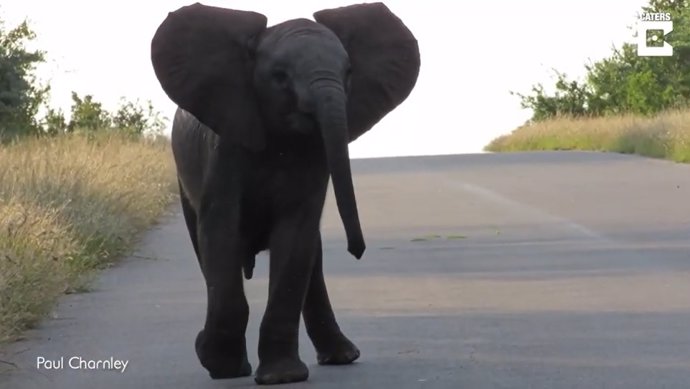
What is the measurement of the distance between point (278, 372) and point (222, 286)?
1.50 ft

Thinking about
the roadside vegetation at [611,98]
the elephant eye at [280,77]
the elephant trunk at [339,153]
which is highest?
the elephant eye at [280,77]

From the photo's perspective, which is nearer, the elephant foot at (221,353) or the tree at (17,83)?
the elephant foot at (221,353)

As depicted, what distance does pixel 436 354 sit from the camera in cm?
910

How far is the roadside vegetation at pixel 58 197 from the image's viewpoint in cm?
1126

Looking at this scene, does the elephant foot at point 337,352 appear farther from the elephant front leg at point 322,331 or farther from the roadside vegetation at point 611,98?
the roadside vegetation at point 611,98

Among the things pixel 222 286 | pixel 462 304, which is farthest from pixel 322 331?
pixel 462 304

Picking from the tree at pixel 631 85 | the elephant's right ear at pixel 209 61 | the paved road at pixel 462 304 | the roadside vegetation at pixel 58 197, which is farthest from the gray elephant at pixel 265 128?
the tree at pixel 631 85

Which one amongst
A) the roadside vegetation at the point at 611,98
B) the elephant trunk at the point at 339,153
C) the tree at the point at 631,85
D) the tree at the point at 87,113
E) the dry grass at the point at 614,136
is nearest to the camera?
the elephant trunk at the point at 339,153

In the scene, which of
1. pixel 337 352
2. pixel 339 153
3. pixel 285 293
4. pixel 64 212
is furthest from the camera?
pixel 64 212

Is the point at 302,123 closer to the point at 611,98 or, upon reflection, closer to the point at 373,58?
the point at 373,58

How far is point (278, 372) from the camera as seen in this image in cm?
815

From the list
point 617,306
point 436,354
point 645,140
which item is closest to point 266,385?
point 436,354

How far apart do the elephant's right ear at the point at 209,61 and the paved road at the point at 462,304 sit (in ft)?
4.17

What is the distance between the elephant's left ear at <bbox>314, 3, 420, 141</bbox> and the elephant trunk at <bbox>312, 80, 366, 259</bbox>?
1.68ft
